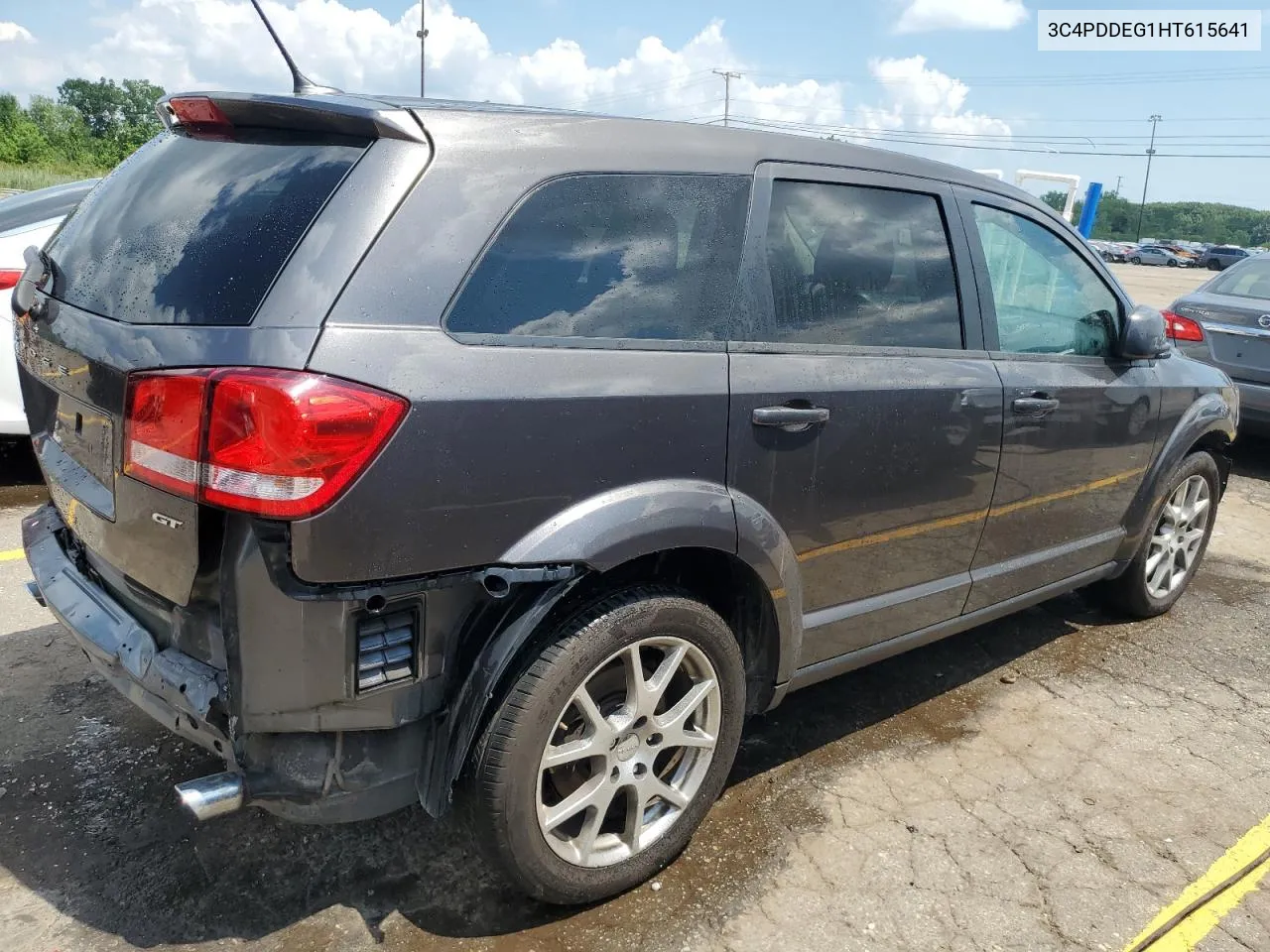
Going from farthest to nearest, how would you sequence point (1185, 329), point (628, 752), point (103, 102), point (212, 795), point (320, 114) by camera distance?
point (103, 102)
point (1185, 329)
point (628, 752)
point (320, 114)
point (212, 795)

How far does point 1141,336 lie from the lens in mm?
3639

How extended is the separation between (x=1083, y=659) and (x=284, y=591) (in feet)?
11.4

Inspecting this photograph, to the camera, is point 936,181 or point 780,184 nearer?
point 780,184

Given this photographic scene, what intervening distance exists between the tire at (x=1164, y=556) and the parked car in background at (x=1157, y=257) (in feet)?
212

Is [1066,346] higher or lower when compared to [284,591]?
higher

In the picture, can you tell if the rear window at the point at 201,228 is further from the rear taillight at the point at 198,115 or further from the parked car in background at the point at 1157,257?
the parked car in background at the point at 1157,257

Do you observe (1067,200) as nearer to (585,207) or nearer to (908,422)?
(908,422)

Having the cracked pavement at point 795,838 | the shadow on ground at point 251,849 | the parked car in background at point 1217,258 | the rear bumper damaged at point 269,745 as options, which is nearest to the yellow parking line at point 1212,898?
the cracked pavement at point 795,838

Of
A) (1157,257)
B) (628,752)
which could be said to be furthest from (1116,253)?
(628,752)

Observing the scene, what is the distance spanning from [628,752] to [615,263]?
1.20m

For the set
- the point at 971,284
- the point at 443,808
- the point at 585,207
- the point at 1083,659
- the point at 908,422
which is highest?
the point at 585,207

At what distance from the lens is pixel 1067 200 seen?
11344mm

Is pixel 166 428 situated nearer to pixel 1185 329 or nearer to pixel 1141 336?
pixel 1141 336

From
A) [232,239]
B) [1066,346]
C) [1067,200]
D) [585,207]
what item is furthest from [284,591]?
[1067,200]
